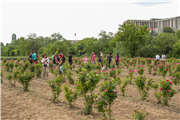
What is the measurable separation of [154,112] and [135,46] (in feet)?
106

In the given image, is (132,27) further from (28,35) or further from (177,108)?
(28,35)

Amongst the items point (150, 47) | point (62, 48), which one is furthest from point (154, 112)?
point (62, 48)

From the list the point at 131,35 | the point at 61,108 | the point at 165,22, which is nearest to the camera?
the point at 61,108

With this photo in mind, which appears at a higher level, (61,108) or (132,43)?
(132,43)

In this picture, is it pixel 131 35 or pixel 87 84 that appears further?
pixel 131 35

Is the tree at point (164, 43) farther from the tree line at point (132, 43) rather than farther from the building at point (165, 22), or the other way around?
the building at point (165, 22)

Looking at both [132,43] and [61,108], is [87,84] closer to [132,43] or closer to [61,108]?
[61,108]

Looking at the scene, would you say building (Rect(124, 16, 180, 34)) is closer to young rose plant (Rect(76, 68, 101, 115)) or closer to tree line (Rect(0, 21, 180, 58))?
tree line (Rect(0, 21, 180, 58))

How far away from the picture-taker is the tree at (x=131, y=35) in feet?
115

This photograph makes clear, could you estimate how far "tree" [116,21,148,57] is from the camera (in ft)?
115

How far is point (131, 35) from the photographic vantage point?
35250 millimetres

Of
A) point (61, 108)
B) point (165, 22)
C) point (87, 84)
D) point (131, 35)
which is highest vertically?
point (165, 22)

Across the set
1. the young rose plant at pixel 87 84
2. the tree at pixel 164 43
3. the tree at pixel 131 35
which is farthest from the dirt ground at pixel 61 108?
the tree at pixel 164 43

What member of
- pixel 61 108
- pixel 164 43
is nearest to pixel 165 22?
pixel 164 43
